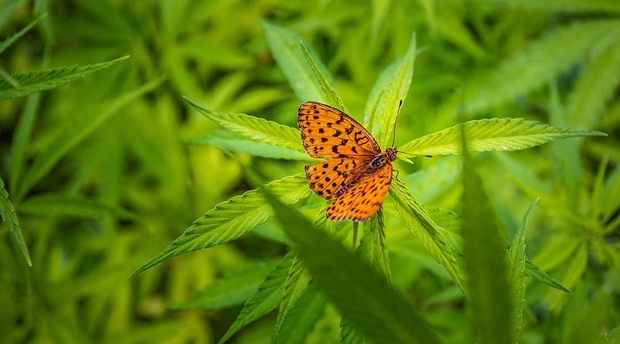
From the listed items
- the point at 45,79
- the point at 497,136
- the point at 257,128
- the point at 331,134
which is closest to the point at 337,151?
the point at 331,134

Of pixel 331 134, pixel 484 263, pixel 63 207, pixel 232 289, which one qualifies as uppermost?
pixel 63 207

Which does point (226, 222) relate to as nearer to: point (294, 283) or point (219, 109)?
point (294, 283)

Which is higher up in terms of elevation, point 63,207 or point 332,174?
point 63,207

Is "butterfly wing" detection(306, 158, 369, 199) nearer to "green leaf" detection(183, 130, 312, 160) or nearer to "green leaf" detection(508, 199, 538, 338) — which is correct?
"green leaf" detection(183, 130, 312, 160)

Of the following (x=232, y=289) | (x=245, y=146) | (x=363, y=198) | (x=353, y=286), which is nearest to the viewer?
(x=353, y=286)

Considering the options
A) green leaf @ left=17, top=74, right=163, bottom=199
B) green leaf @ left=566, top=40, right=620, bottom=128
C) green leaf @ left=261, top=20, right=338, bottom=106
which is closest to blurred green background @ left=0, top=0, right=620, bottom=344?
green leaf @ left=566, top=40, right=620, bottom=128

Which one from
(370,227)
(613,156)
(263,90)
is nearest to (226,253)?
(263,90)

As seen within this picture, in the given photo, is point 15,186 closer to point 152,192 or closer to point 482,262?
point 152,192
